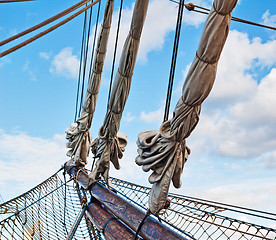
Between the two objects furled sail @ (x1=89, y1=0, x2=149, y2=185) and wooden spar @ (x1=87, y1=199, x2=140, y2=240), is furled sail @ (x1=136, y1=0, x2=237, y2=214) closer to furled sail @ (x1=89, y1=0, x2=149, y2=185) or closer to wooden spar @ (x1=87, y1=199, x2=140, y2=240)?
wooden spar @ (x1=87, y1=199, x2=140, y2=240)

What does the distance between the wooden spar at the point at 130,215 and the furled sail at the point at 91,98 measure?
0.63 meters

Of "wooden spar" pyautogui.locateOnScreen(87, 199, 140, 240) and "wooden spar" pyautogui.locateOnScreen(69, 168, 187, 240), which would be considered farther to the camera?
"wooden spar" pyautogui.locateOnScreen(87, 199, 140, 240)

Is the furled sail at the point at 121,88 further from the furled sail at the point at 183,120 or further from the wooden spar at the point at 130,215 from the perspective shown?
the furled sail at the point at 183,120

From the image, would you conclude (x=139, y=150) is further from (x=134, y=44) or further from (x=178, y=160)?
(x=134, y=44)

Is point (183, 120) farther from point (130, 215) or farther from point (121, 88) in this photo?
point (121, 88)

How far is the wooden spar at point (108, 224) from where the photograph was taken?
2.45 m

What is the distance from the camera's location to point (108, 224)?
2.66m

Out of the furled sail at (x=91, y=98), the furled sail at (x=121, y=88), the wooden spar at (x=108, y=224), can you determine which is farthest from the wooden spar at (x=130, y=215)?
the furled sail at (x=91, y=98)

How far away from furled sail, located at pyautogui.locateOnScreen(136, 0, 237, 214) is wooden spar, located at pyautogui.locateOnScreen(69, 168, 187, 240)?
0.53ft

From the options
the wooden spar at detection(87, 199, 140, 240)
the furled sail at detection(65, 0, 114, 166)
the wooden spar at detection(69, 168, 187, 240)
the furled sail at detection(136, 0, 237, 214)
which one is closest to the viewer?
the furled sail at detection(136, 0, 237, 214)

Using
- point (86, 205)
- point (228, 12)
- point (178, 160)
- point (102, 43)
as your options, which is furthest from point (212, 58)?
point (102, 43)

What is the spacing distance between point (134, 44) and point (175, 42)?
1.75ft

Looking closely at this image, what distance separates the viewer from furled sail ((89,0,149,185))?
2.70 metres

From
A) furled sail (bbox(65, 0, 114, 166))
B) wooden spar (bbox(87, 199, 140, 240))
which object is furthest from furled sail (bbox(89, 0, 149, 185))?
furled sail (bbox(65, 0, 114, 166))
